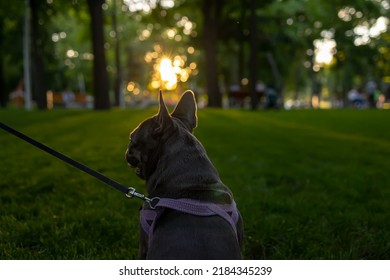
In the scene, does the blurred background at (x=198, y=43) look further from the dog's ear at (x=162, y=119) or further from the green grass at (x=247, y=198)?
the dog's ear at (x=162, y=119)

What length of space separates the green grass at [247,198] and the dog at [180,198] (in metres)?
1.63

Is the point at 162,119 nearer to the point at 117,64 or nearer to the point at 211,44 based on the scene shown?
the point at 211,44

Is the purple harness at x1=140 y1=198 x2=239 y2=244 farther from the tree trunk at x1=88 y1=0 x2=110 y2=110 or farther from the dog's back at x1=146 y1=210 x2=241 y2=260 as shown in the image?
the tree trunk at x1=88 y1=0 x2=110 y2=110

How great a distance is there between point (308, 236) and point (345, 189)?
7.84 ft

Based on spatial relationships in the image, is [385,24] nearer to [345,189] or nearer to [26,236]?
[345,189]

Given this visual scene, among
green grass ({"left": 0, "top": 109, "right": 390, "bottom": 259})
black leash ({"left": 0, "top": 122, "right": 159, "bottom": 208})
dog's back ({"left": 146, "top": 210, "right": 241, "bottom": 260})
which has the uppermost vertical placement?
black leash ({"left": 0, "top": 122, "right": 159, "bottom": 208})

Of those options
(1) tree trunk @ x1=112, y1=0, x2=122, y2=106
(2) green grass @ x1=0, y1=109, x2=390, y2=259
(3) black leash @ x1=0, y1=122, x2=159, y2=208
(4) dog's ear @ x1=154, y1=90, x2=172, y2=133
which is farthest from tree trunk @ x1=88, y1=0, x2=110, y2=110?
(4) dog's ear @ x1=154, y1=90, x2=172, y2=133

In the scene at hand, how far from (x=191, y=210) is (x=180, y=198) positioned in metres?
0.16

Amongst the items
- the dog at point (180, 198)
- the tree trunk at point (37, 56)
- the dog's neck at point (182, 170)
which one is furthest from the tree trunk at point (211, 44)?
the dog's neck at point (182, 170)

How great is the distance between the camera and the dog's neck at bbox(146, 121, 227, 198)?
299 cm

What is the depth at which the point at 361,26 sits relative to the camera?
50.6 m

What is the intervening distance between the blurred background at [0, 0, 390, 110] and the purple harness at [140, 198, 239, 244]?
140 inches

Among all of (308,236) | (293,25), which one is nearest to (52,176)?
(308,236)

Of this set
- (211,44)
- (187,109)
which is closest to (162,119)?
(187,109)
